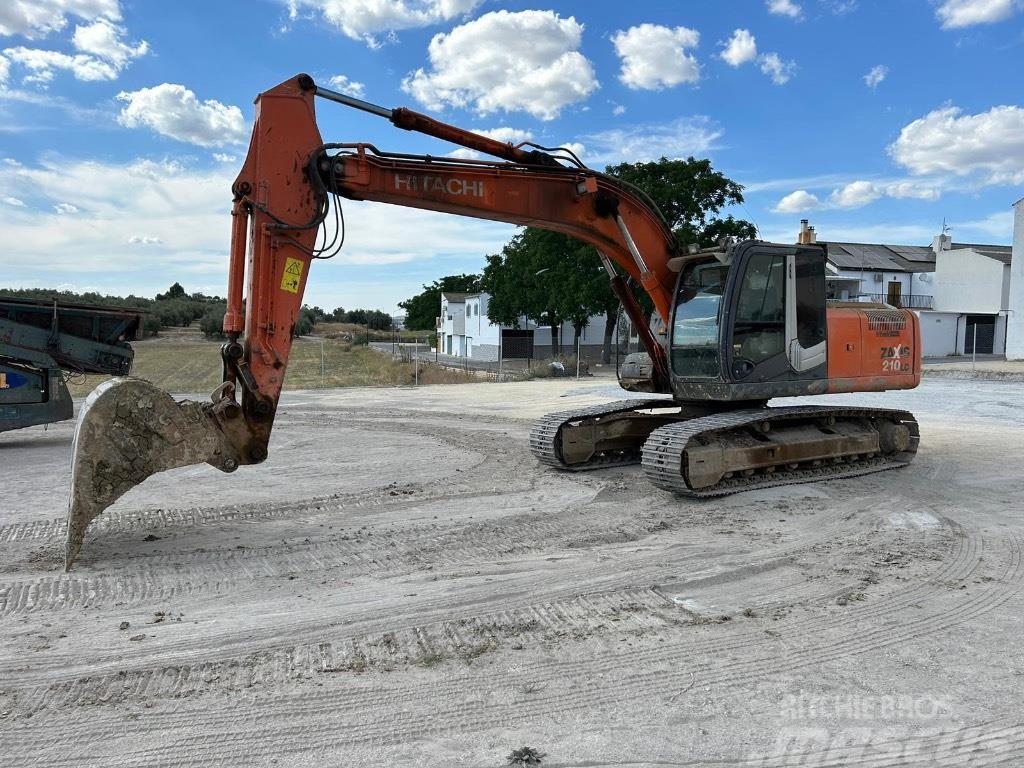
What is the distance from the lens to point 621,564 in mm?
5555

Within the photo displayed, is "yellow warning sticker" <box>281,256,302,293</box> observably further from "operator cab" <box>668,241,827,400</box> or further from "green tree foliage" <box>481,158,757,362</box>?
"green tree foliage" <box>481,158,757,362</box>

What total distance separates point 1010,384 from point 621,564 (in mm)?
21630

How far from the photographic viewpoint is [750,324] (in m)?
8.03

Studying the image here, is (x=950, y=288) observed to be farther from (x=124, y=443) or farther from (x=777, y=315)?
(x=124, y=443)

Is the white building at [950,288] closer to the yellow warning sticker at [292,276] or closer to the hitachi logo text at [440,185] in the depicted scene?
the hitachi logo text at [440,185]

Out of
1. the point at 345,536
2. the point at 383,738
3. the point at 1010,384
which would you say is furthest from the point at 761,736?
the point at 1010,384

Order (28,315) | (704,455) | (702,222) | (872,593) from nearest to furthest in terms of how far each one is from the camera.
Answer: (872,593) → (704,455) → (28,315) → (702,222)

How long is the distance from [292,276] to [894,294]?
24.5 feet

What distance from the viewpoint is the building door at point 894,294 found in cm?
954

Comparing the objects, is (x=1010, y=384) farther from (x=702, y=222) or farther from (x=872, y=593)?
(x=872, y=593)

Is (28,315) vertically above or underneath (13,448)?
above

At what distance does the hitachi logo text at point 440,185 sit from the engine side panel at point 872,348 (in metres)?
4.39

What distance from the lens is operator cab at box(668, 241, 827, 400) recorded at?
7.92 m

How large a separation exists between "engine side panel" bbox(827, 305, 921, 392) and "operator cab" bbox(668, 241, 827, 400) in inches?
11.4
